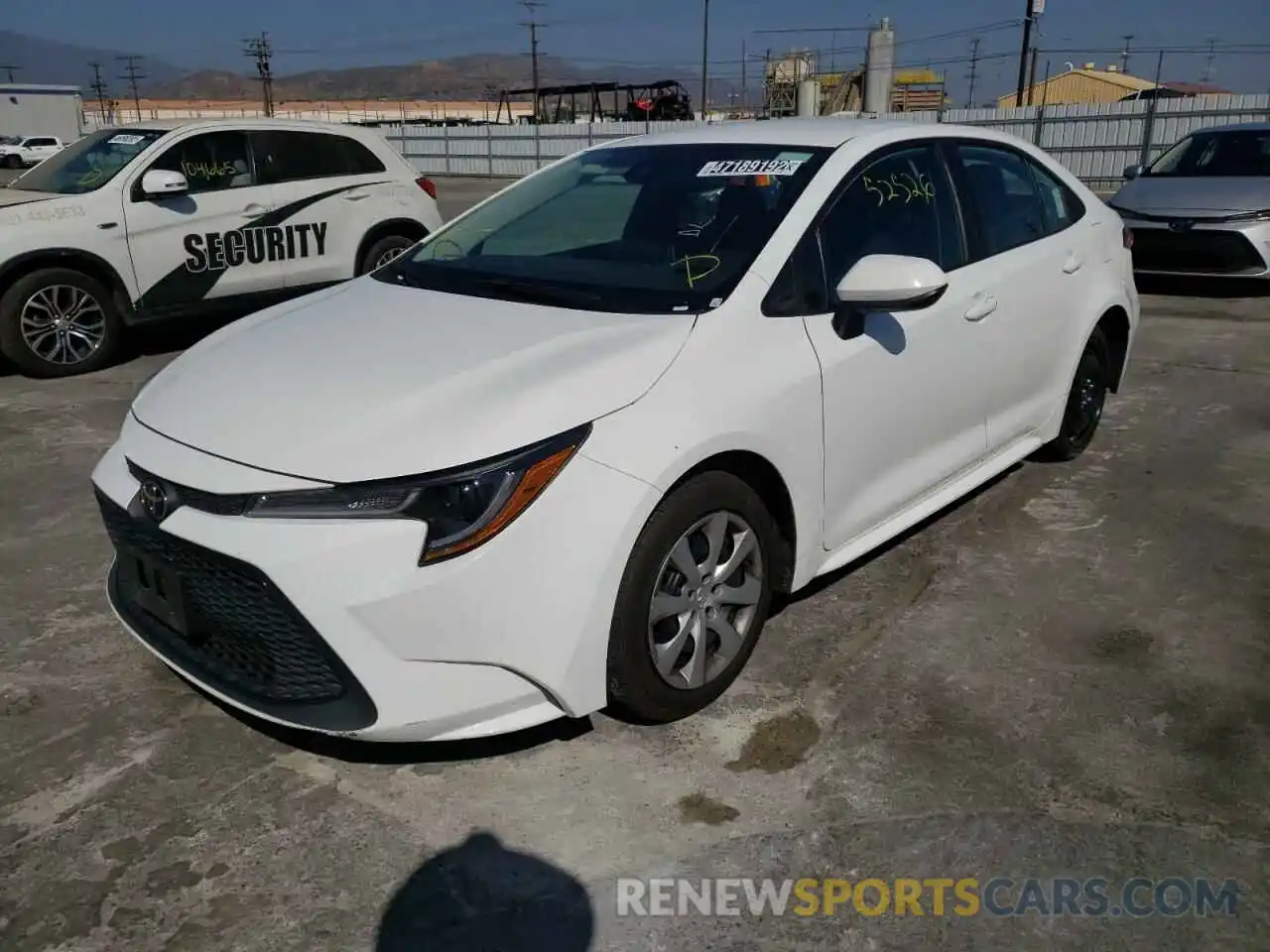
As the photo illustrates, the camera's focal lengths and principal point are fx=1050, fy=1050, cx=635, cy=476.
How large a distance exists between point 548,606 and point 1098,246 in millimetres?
3577

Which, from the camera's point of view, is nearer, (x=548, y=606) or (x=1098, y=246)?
(x=548, y=606)

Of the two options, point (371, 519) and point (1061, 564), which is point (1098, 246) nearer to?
point (1061, 564)

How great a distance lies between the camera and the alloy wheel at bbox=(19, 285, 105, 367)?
6855 millimetres

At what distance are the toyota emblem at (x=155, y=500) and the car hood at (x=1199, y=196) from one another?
9.32 meters

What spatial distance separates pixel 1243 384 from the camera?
22.1 ft

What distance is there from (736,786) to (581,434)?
1001mm

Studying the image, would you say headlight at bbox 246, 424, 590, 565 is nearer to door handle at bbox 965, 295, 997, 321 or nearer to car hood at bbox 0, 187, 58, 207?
door handle at bbox 965, 295, 997, 321

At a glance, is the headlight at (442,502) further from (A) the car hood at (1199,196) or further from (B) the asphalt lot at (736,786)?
(A) the car hood at (1199,196)

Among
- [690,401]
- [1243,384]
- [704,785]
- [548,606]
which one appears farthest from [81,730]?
[1243,384]

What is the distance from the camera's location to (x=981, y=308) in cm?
383

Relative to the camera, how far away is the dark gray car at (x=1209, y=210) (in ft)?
30.0

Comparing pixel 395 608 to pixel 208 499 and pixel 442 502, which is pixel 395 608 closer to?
pixel 442 502

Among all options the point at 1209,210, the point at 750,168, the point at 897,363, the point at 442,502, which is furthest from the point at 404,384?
the point at 1209,210

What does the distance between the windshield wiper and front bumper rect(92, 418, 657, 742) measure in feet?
2.70
